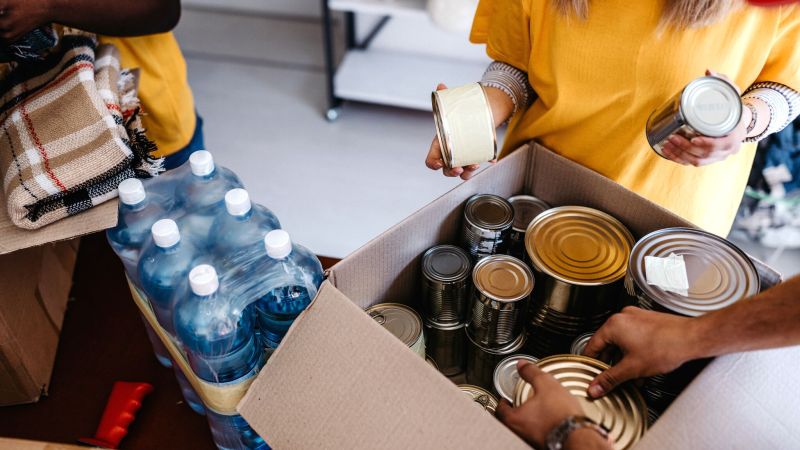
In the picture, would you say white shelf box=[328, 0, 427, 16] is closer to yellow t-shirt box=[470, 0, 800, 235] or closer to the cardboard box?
yellow t-shirt box=[470, 0, 800, 235]

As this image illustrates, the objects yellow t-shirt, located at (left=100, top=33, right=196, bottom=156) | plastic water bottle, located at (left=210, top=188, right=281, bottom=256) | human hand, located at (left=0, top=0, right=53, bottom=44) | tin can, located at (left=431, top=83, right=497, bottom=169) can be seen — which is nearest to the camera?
plastic water bottle, located at (left=210, top=188, right=281, bottom=256)

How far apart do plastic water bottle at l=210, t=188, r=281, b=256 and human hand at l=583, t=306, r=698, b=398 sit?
56 centimetres

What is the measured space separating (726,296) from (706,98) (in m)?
0.32

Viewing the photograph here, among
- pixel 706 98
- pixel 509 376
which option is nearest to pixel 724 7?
pixel 706 98

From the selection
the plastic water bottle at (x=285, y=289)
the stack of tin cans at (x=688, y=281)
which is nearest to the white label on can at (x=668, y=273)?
the stack of tin cans at (x=688, y=281)

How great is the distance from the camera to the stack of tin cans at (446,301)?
1.05 meters

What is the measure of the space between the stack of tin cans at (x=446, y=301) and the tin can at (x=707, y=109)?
16.8 inches

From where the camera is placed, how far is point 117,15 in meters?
1.30

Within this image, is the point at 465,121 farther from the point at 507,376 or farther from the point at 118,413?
the point at 118,413

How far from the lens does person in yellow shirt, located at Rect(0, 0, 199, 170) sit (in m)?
1.17

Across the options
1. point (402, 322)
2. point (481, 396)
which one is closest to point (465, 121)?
point (402, 322)

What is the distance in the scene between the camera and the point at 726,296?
0.91 meters

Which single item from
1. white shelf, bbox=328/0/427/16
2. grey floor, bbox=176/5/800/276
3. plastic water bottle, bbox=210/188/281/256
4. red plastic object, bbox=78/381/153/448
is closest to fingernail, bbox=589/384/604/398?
plastic water bottle, bbox=210/188/281/256

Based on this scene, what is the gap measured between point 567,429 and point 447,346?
430 mm
